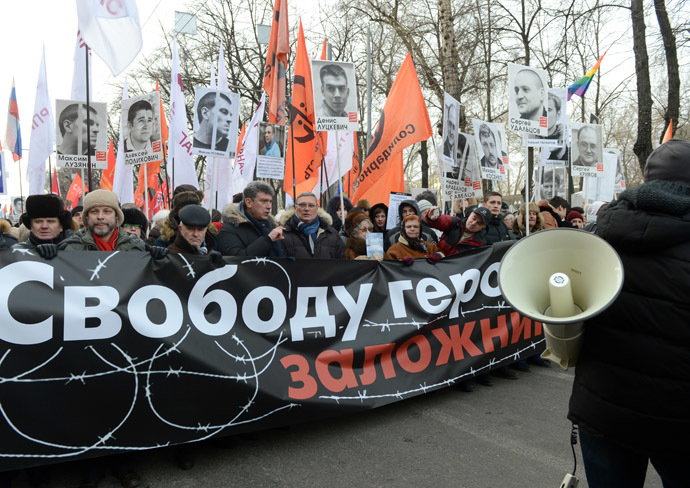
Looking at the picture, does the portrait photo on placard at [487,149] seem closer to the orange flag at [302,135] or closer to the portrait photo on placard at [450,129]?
the portrait photo on placard at [450,129]

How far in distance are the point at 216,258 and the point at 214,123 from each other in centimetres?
394

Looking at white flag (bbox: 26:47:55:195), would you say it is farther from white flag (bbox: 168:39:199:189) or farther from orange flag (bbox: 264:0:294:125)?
orange flag (bbox: 264:0:294:125)

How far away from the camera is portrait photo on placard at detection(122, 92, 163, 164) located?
26.0 feet

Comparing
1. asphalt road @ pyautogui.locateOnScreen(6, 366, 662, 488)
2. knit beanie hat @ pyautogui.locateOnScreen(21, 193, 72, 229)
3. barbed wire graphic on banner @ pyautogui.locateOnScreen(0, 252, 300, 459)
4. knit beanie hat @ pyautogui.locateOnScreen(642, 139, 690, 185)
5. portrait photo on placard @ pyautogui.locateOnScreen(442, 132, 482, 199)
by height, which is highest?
portrait photo on placard @ pyautogui.locateOnScreen(442, 132, 482, 199)

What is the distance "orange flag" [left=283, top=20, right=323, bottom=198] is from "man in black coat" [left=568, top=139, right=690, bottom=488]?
6.17m

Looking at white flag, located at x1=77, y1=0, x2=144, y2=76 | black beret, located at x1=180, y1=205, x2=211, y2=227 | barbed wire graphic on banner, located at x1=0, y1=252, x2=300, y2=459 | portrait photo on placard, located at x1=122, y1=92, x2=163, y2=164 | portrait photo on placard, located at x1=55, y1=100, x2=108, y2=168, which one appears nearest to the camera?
barbed wire graphic on banner, located at x1=0, y1=252, x2=300, y2=459

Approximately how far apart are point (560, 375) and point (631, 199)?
13.4ft

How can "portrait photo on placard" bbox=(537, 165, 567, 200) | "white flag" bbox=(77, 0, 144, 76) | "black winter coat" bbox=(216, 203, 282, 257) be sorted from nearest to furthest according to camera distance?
Result: "black winter coat" bbox=(216, 203, 282, 257), "white flag" bbox=(77, 0, 144, 76), "portrait photo on placard" bbox=(537, 165, 567, 200)

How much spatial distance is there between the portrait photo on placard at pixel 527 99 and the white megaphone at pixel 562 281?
17.7 feet

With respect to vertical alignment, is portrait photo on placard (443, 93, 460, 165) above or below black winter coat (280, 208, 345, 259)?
above

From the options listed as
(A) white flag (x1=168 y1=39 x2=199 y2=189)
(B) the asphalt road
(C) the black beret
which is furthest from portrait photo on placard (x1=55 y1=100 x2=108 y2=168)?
(B) the asphalt road

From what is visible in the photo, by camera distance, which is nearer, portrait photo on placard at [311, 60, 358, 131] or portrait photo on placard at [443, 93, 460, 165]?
portrait photo on placard at [311, 60, 358, 131]

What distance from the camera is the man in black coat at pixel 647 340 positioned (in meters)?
1.68

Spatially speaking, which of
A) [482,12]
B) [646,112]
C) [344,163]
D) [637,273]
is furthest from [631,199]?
[482,12]
